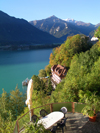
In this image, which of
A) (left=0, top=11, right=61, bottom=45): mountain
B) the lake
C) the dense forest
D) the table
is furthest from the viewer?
(left=0, top=11, right=61, bottom=45): mountain

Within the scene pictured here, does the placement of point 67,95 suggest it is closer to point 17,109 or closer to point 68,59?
point 17,109

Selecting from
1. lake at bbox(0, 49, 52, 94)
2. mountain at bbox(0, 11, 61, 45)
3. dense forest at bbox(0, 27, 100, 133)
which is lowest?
lake at bbox(0, 49, 52, 94)

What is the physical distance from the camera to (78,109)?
484 centimetres

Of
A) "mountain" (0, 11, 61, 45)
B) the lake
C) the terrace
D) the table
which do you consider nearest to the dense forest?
the terrace

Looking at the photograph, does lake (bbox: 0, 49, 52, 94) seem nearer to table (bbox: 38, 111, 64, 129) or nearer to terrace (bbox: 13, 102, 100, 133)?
terrace (bbox: 13, 102, 100, 133)

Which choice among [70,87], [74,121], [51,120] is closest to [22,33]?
[70,87]

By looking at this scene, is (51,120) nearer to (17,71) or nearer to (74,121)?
(74,121)

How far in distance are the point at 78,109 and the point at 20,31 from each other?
167 meters

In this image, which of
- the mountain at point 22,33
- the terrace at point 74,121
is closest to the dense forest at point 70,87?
the terrace at point 74,121

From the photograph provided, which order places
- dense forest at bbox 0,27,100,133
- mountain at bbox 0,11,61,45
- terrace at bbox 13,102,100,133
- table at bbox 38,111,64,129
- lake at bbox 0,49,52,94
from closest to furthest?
table at bbox 38,111,64,129 < terrace at bbox 13,102,100,133 < dense forest at bbox 0,27,100,133 < lake at bbox 0,49,52,94 < mountain at bbox 0,11,61,45

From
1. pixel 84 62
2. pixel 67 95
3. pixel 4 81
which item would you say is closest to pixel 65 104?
pixel 67 95

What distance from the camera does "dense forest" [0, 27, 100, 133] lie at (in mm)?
7922

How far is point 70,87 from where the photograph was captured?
8.36 m

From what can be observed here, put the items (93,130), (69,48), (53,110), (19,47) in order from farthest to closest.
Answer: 1. (19,47)
2. (69,48)
3. (53,110)
4. (93,130)
